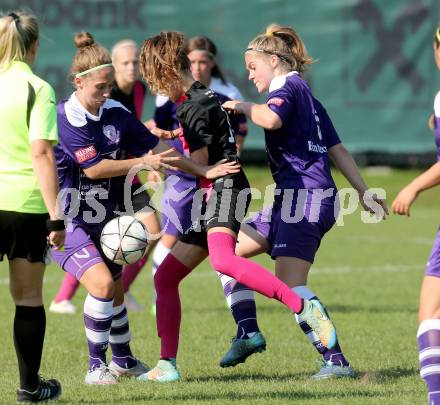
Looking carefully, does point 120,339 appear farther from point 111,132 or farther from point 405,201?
point 405,201

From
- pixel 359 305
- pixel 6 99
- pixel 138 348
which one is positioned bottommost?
pixel 359 305

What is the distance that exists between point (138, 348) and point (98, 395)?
1651mm

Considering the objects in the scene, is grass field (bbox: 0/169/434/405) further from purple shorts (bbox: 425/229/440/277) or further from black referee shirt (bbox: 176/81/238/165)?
black referee shirt (bbox: 176/81/238/165)

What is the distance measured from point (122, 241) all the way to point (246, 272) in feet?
2.45

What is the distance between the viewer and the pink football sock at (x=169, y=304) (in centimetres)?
603

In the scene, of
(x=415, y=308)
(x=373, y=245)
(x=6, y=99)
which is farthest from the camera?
(x=373, y=245)

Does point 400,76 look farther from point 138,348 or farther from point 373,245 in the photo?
point 138,348

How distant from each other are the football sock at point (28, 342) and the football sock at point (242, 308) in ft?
4.69

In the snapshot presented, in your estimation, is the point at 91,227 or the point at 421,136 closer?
the point at 91,227

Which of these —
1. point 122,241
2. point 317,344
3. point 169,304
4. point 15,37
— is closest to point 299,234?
point 317,344

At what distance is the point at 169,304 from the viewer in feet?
19.9

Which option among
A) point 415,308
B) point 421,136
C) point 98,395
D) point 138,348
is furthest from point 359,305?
point 421,136

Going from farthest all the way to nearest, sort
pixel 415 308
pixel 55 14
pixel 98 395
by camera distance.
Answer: pixel 55 14
pixel 415 308
pixel 98 395

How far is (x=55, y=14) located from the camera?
18.0m
